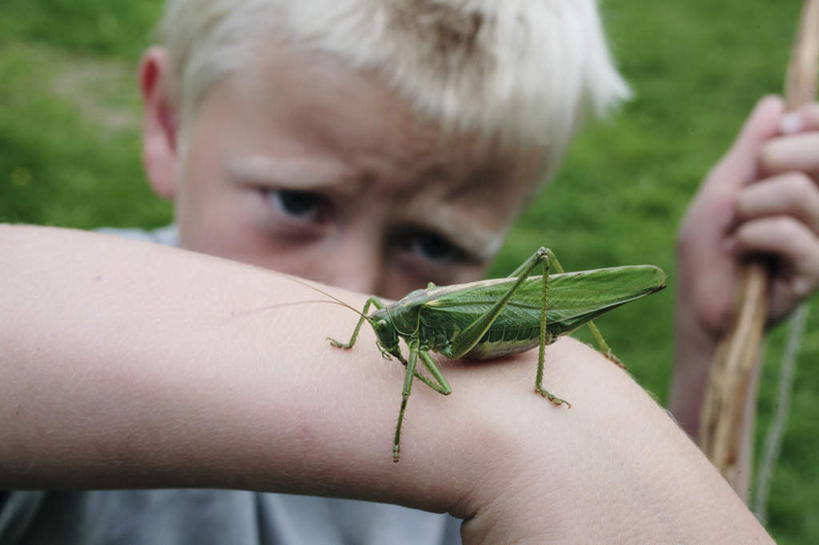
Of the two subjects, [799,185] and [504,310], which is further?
[799,185]

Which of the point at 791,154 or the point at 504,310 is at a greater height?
the point at 791,154

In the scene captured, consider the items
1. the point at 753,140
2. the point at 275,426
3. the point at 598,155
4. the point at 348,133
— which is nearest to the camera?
the point at 275,426

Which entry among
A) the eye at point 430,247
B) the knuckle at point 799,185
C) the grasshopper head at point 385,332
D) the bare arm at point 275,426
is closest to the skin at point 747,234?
the knuckle at point 799,185

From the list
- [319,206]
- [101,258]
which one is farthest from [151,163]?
[101,258]

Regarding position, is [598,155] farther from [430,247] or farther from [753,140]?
[430,247]

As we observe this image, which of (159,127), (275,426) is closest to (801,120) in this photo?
(275,426)

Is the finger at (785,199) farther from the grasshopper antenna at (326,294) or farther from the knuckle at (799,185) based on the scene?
the grasshopper antenna at (326,294)

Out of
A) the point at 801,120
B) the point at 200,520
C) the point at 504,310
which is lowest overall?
the point at 200,520
